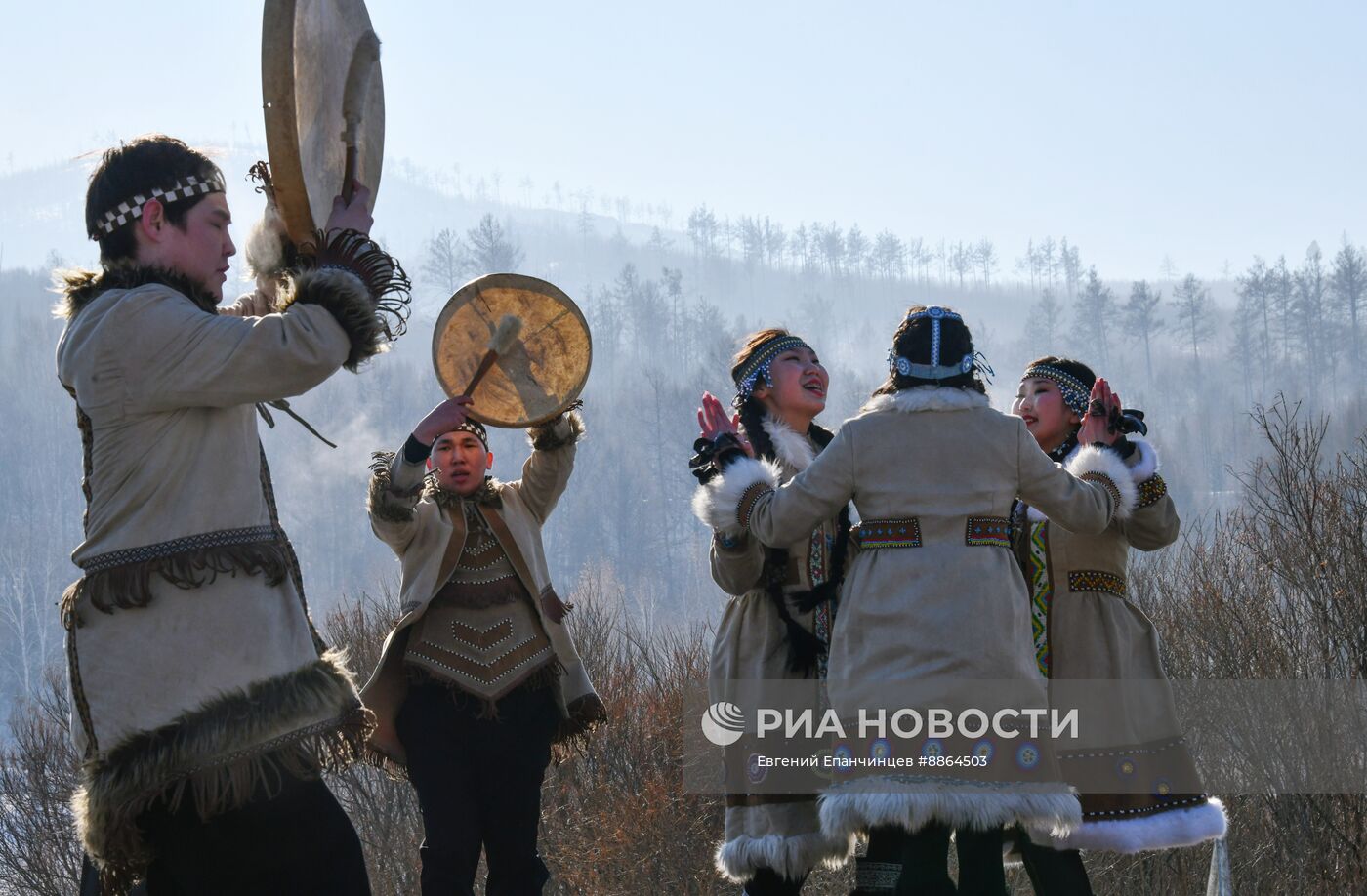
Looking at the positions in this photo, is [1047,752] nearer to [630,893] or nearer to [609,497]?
Result: [630,893]

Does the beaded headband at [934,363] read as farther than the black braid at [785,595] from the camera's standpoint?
No

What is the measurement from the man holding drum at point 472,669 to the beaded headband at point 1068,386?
1.67 meters

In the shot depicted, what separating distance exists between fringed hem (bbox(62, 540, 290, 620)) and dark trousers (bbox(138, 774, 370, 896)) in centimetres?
45

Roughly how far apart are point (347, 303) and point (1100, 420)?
2.64m

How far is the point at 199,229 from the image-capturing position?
334 centimetres

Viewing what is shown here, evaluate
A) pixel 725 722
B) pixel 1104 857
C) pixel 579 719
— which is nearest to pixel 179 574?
pixel 725 722

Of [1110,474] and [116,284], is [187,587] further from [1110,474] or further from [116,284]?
[1110,474]

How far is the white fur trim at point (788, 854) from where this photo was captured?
4.53 m

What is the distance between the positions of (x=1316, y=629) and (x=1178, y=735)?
3093 mm

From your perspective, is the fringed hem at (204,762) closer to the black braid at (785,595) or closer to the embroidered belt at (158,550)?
the embroidered belt at (158,550)

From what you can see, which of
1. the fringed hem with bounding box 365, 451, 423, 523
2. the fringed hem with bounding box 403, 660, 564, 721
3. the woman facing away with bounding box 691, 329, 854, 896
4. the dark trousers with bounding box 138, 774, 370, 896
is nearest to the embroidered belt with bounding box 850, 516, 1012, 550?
the woman facing away with bounding box 691, 329, 854, 896

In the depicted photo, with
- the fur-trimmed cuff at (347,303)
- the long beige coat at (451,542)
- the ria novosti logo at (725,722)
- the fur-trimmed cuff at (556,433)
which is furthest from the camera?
the fur-trimmed cuff at (556,433)

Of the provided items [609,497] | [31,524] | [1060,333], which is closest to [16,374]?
[31,524]

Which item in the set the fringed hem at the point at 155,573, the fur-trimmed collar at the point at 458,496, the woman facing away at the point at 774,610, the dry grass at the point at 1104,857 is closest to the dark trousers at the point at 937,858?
the woman facing away at the point at 774,610
